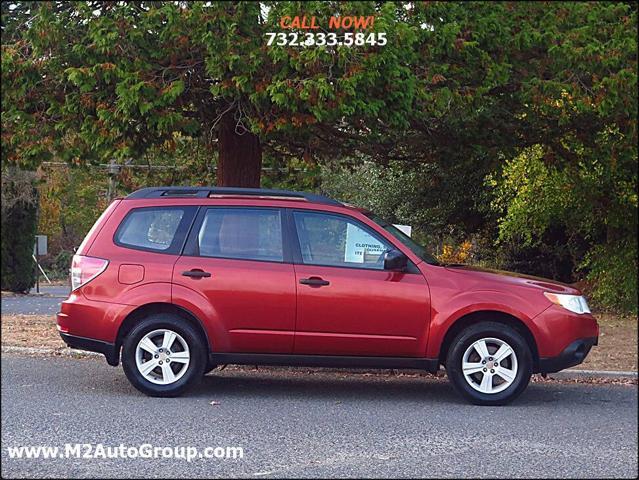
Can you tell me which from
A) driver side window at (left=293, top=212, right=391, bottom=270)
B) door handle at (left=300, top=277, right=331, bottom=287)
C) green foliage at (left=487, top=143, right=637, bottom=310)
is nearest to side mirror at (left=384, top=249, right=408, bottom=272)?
driver side window at (left=293, top=212, right=391, bottom=270)

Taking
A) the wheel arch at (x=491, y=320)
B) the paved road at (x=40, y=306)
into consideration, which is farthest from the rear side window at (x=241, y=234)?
the paved road at (x=40, y=306)

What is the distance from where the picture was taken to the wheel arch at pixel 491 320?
834 centimetres

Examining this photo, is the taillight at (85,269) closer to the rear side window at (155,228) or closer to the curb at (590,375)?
the rear side window at (155,228)

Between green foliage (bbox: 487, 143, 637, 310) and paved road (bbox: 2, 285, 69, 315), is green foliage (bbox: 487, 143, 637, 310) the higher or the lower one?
the higher one

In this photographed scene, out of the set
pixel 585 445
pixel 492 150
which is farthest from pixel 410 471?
pixel 492 150

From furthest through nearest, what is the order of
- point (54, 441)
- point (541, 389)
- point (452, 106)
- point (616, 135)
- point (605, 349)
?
point (616, 135) < point (605, 349) < point (452, 106) < point (541, 389) < point (54, 441)

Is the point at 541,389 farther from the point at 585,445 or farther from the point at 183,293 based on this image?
the point at 183,293

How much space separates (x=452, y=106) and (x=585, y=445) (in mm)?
5067

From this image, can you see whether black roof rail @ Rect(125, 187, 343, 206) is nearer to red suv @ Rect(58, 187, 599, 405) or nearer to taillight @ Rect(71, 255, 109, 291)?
red suv @ Rect(58, 187, 599, 405)

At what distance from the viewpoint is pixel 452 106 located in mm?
10883

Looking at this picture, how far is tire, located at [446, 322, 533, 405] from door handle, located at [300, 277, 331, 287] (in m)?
1.27

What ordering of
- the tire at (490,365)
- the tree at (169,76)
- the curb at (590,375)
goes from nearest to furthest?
the tire at (490,365) < the tree at (169,76) < the curb at (590,375)

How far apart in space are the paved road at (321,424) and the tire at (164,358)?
15 centimetres

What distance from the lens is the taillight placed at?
845cm
